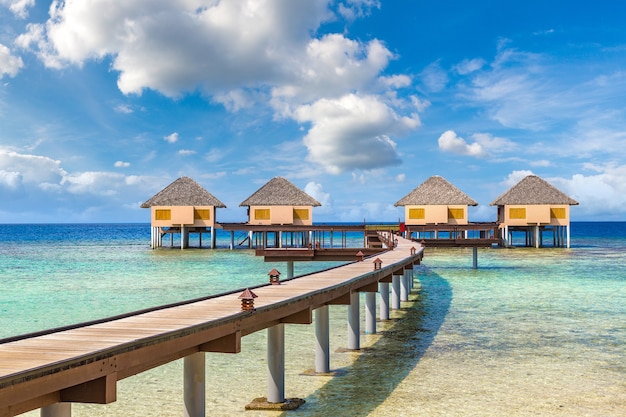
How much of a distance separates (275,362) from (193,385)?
1.99m

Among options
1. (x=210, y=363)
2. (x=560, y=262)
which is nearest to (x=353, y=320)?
(x=210, y=363)

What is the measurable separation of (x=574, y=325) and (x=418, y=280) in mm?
Result: 12095

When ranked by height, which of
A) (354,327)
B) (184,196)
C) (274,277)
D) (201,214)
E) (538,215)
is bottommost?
(354,327)

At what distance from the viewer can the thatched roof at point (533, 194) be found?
55.0 m

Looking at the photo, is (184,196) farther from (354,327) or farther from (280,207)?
(354,327)

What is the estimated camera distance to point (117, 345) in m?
4.97

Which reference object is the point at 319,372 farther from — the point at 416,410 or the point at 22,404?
the point at 22,404

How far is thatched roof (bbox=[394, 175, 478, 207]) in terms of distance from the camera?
53.8 meters

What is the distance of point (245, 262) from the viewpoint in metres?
39.0

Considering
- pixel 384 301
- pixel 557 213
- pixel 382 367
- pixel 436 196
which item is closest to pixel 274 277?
pixel 382 367

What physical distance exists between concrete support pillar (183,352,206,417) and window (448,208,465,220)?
49.2m

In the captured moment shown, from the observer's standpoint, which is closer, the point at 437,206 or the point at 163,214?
the point at 437,206

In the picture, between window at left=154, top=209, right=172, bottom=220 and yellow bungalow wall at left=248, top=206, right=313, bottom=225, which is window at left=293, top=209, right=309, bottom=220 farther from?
window at left=154, top=209, right=172, bottom=220

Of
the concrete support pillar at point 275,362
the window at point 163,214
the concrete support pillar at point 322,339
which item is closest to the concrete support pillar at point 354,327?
the concrete support pillar at point 322,339
